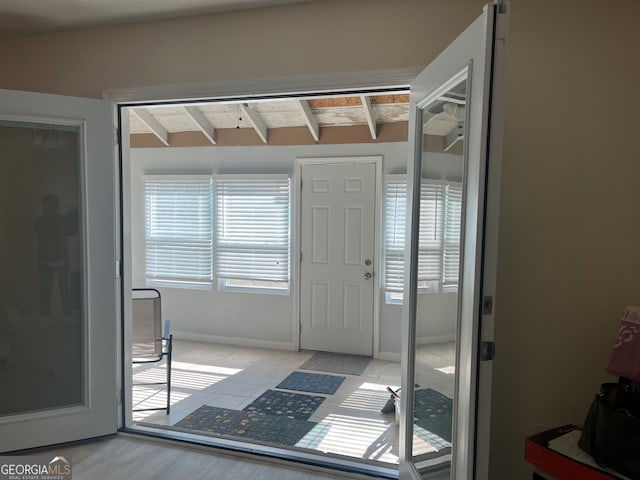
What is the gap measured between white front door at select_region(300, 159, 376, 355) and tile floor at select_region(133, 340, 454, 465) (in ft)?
1.19

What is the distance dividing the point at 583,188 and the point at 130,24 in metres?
2.55

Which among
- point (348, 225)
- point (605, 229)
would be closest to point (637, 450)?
point (605, 229)

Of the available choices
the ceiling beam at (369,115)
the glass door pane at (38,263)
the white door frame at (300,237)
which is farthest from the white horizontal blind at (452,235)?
the white door frame at (300,237)

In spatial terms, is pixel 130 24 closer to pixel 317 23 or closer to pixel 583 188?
pixel 317 23

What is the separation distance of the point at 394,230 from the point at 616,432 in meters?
3.44

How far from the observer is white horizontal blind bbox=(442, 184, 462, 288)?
158 centimetres

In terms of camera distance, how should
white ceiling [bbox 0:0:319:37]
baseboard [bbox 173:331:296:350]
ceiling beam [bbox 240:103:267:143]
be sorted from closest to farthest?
white ceiling [bbox 0:0:319:37]
ceiling beam [bbox 240:103:267:143]
baseboard [bbox 173:331:296:350]

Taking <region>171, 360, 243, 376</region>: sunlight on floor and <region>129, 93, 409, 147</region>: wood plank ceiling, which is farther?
<region>171, 360, 243, 376</region>: sunlight on floor

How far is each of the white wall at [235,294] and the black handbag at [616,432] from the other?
10.6ft

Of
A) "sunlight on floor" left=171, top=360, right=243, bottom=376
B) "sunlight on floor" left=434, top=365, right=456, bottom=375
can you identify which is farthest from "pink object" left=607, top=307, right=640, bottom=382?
"sunlight on floor" left=171, top=360, right=243, bottom=376

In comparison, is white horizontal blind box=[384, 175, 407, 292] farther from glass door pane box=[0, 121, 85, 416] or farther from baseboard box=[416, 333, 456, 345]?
glass door pane box=[0, 121, 85, 416]

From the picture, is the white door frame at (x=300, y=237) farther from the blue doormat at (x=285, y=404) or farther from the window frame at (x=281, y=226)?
the blue doormat at (x=285, y=404)

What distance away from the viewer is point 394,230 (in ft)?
15.9

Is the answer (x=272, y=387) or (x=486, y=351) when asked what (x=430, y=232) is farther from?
(x=272, y=387)
